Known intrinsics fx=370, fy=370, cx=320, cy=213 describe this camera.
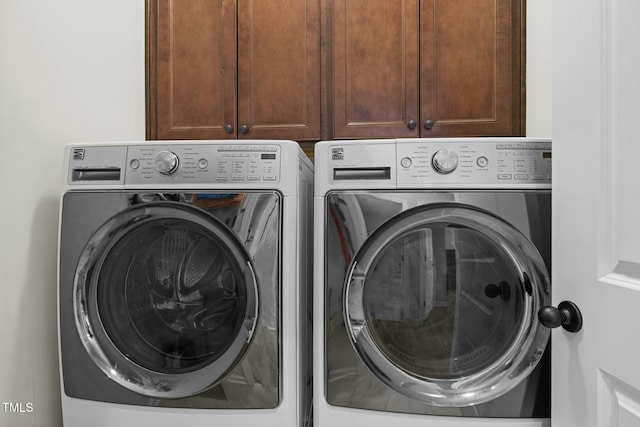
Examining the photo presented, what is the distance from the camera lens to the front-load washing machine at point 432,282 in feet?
3.02

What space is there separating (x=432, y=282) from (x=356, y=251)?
22 cm

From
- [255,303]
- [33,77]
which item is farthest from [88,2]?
[255,303]

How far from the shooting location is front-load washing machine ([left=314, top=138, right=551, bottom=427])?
0.92m

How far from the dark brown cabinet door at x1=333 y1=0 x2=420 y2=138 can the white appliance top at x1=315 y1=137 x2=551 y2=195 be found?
623 millimetres

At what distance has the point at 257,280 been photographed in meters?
0.97

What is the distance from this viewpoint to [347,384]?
96 centimetres

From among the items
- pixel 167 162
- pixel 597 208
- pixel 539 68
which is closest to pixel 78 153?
pixel 167 162

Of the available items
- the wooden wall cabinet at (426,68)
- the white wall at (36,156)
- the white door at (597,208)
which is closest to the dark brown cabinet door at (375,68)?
the wooden wall cabinet at (426,68)

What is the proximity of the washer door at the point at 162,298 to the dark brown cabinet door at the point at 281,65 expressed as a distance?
2.37 feet

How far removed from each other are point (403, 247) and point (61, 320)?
96cm

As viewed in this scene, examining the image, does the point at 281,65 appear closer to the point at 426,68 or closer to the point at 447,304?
the point at 426,68

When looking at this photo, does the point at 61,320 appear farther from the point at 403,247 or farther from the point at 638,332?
the point at 638,332

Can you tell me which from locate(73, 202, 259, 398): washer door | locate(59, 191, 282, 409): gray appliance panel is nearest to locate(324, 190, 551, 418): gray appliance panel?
locate(59, 191, 282, 409): gray appliance panel

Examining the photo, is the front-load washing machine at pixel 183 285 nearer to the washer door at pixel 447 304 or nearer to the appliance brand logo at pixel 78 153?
the appliance brand logo at pixel 78 153
